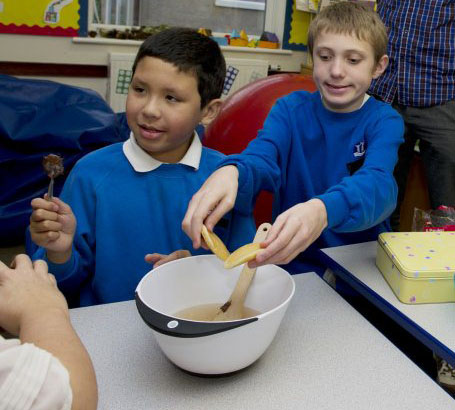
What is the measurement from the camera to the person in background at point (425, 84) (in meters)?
2.15

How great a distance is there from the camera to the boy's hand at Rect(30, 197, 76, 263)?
A: 2.97ft

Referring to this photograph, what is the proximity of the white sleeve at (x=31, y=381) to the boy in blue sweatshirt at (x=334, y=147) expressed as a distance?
493 mm

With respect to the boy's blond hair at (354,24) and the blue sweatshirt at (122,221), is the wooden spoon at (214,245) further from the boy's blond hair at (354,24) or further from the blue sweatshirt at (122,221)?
the boy's blond hair at (354,24)

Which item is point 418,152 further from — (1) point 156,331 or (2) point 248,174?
(1) point 156,331

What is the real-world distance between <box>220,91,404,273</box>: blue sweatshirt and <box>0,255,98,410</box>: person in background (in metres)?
0.56

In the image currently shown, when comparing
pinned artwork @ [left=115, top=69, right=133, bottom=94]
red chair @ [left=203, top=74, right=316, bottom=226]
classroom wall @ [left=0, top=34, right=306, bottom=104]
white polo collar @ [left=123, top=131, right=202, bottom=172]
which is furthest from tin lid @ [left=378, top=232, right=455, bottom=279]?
classroom wall @ [left=0, top=34, right=306, bottom=104]

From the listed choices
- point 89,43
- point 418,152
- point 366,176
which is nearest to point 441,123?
point 418,152

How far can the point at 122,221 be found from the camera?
A: 1.16m

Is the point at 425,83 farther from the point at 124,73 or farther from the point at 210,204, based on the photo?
the point at 124,73

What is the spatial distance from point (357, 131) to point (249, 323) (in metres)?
0.75

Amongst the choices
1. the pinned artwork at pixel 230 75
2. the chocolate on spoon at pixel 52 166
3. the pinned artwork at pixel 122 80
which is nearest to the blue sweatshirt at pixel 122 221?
the chocolate on spoon at pixel 52 166

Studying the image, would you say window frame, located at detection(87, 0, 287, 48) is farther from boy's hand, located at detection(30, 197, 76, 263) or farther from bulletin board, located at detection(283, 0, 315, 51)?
boy's hand, located at detection(30, 197, 76, 263)

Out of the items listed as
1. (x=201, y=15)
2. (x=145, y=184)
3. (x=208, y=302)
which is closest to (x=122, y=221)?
(x=145, y=184)

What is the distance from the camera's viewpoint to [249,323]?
0.68 metres
